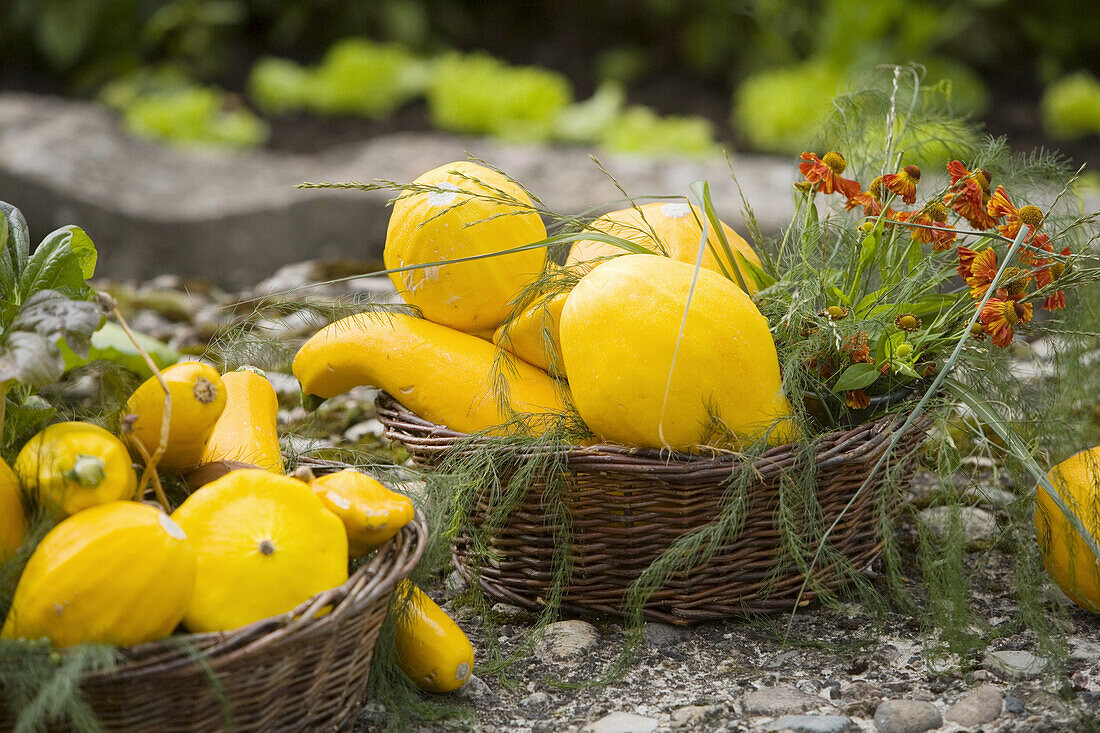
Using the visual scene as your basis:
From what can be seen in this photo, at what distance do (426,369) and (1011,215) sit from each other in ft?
2.90

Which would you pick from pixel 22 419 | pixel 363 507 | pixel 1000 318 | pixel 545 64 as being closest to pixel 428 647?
pixel 363 507

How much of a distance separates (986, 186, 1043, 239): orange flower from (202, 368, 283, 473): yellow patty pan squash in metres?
1.04

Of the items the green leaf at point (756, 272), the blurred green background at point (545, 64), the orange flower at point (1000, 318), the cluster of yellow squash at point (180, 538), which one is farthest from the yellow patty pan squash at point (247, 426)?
the blurred green background at point (545, 64)

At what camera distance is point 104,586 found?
0.97 m

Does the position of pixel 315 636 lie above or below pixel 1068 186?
below

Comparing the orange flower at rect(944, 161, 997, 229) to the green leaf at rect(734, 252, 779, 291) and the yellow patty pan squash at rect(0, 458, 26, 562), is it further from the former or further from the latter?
the yellow patty pan squash at rect(0, 458, 26, 562)

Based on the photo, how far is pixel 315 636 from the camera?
40.4 inches

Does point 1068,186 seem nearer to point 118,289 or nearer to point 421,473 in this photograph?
point 421,473

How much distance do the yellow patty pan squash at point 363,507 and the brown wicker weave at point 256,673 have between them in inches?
1.5

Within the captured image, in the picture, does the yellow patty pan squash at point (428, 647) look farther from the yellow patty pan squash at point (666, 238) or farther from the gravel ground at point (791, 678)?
the yellow patty pan squash at point (666, 238)

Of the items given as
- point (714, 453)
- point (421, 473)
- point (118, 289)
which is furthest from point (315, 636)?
point (118, 289)

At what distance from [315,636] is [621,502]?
0.51 metres

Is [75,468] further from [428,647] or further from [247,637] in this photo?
[428,647]

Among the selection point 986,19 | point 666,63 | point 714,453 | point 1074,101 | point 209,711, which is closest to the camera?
point 209,711
